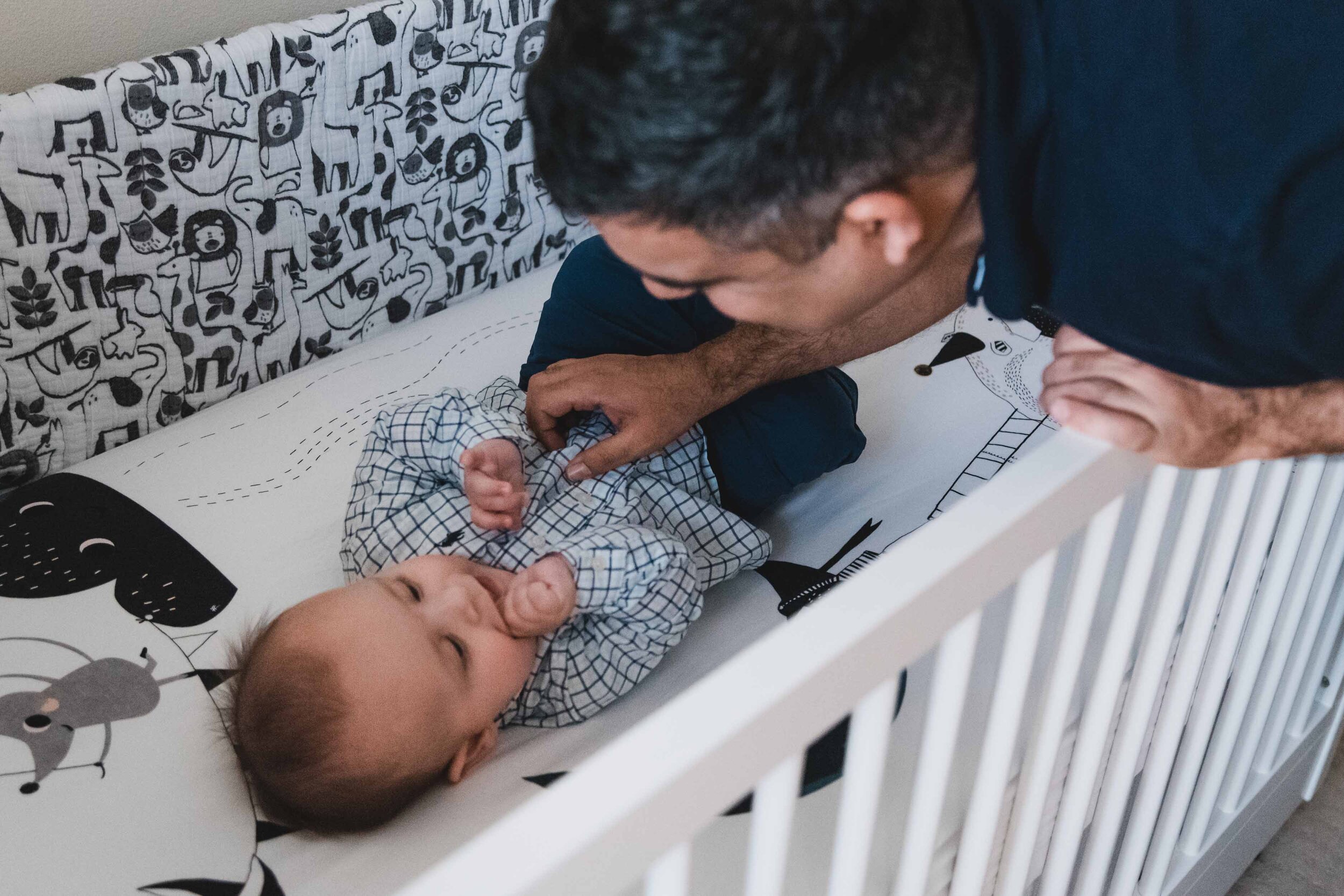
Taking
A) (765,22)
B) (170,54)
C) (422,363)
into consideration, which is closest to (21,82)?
(170,54)

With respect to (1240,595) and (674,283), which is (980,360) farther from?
(674,283)

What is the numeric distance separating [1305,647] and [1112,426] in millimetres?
601

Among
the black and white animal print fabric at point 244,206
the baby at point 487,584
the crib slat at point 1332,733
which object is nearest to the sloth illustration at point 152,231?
the black and white animal print fabric at point 244,206

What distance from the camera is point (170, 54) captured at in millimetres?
1161

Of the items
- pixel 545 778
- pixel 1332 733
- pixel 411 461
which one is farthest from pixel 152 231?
pixel 1332 733

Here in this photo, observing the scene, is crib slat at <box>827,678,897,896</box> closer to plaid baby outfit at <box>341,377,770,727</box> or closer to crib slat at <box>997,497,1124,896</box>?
crib slat at <box>997,497,1124,896</box>

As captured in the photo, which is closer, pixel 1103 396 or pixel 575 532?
pixel 1103 396

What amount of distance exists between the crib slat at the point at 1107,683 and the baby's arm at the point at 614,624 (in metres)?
0.35

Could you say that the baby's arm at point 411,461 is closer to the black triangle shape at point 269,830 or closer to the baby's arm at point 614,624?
the baby's arm at point 614,624

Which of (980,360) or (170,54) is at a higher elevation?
(170,54)

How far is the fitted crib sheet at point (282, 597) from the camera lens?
0.80 m

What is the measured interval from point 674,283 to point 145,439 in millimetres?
867

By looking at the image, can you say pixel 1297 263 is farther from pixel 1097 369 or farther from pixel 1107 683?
pixel 1107 683

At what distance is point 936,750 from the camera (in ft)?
1.81
